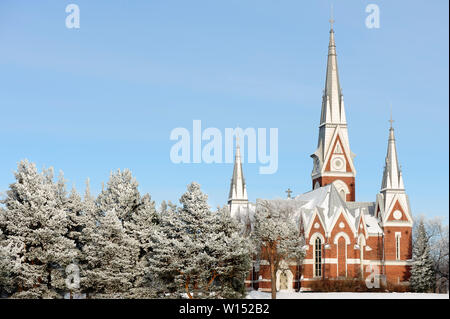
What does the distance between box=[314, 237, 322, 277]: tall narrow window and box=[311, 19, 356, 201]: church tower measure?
17.5 meters

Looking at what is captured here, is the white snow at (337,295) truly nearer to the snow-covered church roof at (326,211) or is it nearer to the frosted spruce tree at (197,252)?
the snow-covered church roof at (326,211)

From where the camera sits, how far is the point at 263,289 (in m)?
78.8

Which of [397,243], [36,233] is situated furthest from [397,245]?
[36,233]

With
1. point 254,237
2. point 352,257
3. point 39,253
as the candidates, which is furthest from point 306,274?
point 39,253

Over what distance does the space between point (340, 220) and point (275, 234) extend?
1367cm

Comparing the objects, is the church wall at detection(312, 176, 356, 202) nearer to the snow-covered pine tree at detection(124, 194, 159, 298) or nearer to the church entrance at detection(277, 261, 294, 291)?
the church entrance at detection(277, 261, 294, 291)

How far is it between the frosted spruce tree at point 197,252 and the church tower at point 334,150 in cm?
4345

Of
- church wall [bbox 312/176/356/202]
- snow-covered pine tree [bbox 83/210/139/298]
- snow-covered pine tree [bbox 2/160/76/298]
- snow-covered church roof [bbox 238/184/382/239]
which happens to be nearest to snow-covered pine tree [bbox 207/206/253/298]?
snow-covered pine tree [bbox 83/210/139/298]

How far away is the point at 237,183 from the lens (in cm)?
11269

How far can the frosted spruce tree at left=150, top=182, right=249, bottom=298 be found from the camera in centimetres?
4925

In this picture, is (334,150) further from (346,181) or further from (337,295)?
(337,295)

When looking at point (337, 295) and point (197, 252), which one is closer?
point (197, 252)
